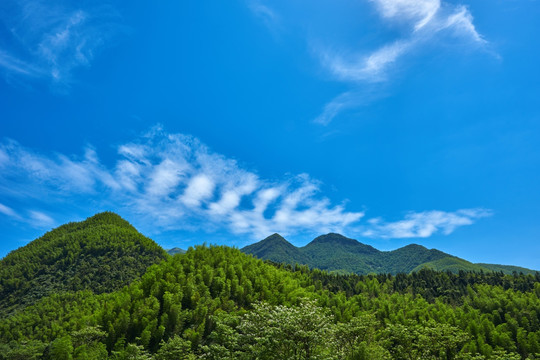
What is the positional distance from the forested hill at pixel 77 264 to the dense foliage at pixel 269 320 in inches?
968

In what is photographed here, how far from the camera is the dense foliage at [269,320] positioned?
24.9 meters

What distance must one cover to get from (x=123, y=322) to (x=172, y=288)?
11.1 meters

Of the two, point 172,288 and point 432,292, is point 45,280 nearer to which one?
point 172,288

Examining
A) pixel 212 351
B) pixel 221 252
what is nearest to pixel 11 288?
A: pixel 221 252

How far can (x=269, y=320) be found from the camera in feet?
70.8

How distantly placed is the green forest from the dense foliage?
194 mm

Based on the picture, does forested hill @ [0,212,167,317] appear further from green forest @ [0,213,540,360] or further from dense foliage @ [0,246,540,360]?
dense foliage @ [0,246,540,360]

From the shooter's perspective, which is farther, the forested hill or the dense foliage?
the forested hill

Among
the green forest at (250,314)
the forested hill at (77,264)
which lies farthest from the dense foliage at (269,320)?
the forested hill at (77,264)

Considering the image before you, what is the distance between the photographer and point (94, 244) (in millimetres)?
158875

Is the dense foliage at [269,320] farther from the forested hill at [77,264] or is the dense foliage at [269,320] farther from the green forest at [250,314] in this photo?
the forested hill at [77,264]

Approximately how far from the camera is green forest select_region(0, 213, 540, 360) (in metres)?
27.0

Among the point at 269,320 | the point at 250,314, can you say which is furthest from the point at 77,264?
the point at 269,320

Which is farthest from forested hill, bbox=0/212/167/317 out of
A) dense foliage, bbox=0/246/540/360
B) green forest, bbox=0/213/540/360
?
dense foliage, bbox=0/246/540/360
